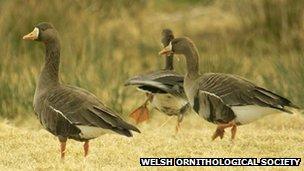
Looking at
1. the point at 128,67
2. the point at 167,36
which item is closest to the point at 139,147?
the point at 167,36

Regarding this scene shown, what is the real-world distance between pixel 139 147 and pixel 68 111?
59.6 inches

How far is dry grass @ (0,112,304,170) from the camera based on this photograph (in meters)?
8.45

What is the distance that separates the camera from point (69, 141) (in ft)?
32.2

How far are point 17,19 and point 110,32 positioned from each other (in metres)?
3.04

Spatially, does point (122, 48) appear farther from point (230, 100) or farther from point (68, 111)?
point (68, 111)

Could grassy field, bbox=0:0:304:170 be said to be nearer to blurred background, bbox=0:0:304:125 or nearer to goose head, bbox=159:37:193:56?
blurred background, bbox=0:0:304:125

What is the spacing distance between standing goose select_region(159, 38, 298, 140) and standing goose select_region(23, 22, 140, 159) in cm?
117

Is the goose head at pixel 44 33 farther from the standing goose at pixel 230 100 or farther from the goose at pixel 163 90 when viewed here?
the standing goose at pixel 230 100

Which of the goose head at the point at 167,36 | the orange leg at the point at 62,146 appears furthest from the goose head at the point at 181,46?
the orange leg at the point at 62,146

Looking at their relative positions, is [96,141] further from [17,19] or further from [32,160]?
[17,19]

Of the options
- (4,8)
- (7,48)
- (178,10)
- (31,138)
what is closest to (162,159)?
(31,138)

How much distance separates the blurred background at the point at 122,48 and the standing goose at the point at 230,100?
118 centimetres

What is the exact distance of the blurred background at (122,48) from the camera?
11891mm

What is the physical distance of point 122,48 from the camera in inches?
651
